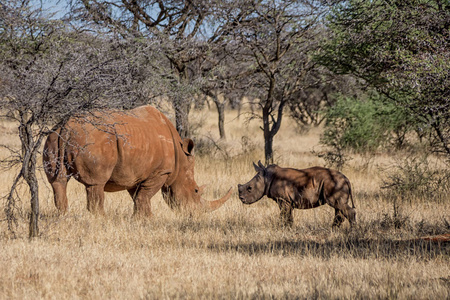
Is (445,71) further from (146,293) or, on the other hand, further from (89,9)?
(89,9)

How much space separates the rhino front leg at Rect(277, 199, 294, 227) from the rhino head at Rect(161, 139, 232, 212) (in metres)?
1.33

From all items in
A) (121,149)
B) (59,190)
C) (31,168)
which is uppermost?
(121,149)

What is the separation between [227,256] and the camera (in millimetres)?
5715

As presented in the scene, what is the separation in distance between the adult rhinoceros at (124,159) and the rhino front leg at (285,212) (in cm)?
149

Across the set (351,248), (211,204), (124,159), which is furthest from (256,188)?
(124,159)

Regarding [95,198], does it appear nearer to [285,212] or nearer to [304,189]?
[285,212]

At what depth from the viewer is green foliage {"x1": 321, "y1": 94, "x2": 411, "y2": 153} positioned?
726 inches

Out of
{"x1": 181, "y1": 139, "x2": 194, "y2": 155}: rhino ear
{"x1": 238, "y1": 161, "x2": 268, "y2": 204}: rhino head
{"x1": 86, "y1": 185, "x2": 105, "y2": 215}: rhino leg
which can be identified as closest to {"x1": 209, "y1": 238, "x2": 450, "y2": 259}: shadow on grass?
{"x1": 238, "y1": 161, "x2": 268, "y2": 204}: rhino head

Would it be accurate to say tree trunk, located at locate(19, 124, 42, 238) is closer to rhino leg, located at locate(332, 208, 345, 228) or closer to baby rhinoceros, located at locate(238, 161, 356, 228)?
baby rhinoceros, located at locate(238, 161, 356, 228)

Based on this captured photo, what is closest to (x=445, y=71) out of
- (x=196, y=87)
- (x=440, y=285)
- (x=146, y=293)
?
(x=440, y=285)

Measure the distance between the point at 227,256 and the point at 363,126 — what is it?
13.8m

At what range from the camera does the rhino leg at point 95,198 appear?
23.2 feet

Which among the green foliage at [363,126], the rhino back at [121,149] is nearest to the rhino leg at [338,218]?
the rhino back at [121,149]

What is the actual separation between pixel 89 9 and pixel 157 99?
97.7 inches
